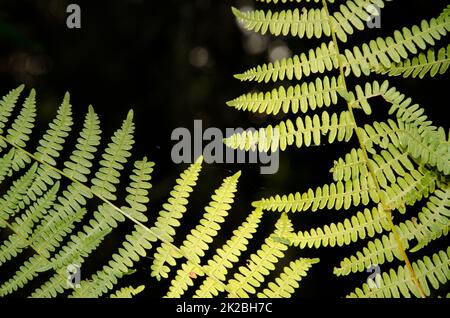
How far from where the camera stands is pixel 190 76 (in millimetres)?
4453

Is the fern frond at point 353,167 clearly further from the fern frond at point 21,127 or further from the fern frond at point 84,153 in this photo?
the fern frond at point 21,127

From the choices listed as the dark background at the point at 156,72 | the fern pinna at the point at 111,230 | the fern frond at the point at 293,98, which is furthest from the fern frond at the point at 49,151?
the dark background at the point at 156,72

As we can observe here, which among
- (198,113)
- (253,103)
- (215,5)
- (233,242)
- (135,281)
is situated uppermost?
(215,5)

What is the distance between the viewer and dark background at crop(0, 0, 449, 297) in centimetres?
364

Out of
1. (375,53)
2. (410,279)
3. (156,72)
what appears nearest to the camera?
(410,279)

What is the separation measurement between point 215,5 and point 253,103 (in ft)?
13.3

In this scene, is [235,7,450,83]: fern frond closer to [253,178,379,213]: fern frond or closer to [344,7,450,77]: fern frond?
[344,7,450,77]: fern frond

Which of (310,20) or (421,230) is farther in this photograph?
(310,20)

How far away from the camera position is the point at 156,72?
14.9 feet

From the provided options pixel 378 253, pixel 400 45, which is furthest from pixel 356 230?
pixel 400 45

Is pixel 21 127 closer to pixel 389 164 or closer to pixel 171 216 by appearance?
pixel 171 216
